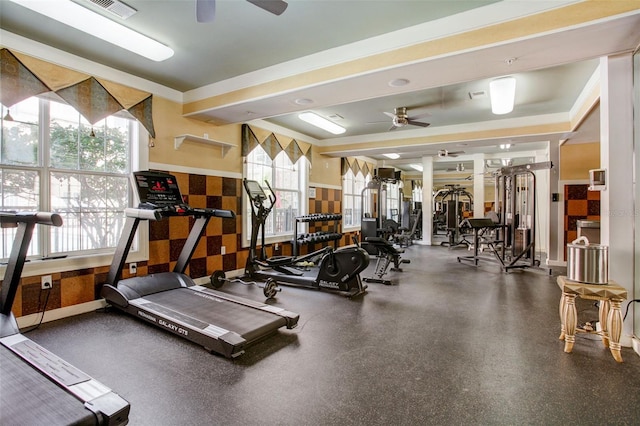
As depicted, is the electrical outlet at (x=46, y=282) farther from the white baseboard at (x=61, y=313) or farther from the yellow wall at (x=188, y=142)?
the yellow wall at (x=188, y=142)

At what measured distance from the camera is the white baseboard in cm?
308

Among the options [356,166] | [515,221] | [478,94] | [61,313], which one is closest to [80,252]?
[61,313]

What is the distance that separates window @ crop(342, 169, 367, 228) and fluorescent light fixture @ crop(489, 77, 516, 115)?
4609 mm

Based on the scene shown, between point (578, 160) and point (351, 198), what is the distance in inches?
204

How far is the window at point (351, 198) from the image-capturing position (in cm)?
877

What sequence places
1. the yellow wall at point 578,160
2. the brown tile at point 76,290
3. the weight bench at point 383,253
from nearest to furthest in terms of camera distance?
the brown tile at point 76,290, the weight bench at point 383,253, the yellow wall at point 578,160

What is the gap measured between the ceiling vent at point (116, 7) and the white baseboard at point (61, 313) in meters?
2.93

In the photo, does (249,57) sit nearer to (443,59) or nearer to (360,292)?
(443,59)

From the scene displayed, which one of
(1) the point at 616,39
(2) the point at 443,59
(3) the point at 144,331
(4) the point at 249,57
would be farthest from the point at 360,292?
(1) the point at 616,39

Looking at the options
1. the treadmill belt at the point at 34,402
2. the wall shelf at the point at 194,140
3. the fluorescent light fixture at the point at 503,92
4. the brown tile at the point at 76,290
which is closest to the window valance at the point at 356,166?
the wall shelf at the point at 194,140

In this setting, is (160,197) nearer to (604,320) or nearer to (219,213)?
(219,213)

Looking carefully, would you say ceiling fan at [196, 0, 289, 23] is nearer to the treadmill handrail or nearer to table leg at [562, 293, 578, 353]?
the treadmill handrail

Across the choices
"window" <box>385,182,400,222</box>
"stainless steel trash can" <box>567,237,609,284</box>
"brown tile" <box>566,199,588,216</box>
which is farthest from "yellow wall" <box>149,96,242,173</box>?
"window" <box>385,182,400,222</box>

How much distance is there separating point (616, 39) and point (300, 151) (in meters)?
5.05
